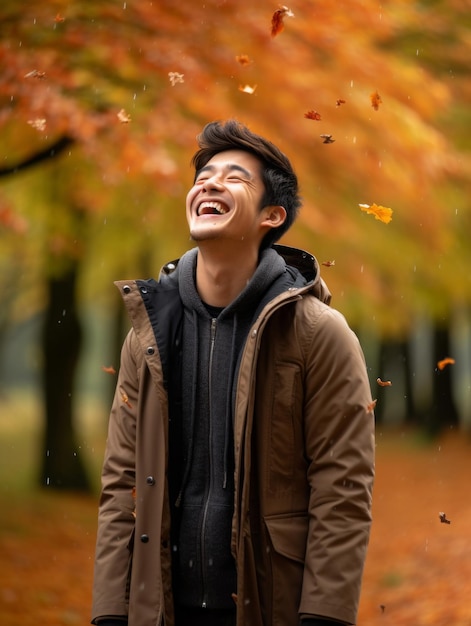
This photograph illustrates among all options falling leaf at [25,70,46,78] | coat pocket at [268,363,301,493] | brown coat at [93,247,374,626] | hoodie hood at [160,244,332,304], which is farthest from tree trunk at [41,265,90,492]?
coat pocket at [268,363,301,493]

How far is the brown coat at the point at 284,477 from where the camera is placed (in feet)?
9.17

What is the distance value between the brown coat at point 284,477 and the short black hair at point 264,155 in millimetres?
380

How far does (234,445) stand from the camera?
2904 mm

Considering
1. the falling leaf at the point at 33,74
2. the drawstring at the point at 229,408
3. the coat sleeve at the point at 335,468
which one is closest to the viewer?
the coat sleeve at the point at 335,468

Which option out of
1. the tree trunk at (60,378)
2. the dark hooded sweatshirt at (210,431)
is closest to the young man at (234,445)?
the dark hooded sweatshirt at (210,431)

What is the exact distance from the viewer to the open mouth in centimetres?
310

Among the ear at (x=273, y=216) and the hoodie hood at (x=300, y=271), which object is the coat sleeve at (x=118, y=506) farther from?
the ear at (x=273, y=216)

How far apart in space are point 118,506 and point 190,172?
7.97 m

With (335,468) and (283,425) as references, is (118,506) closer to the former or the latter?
(283,425)

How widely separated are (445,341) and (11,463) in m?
9.11

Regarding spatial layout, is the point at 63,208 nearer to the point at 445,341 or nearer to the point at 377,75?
the point at 377,75

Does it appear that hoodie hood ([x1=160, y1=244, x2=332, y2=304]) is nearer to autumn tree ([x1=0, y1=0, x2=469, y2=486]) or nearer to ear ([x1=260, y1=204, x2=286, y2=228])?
ear ([x1=260, y1=204, x2=286, y2=228])

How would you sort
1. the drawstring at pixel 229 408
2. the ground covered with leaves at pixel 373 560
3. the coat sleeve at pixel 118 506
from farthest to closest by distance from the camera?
the ground covered with leaves at pixel 373 560 < the coat sleeve at pixel 118 506 < the drawstring at pixel 229 408

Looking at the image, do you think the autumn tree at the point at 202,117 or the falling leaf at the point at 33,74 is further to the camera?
the autumn tree at the point at 202,117
